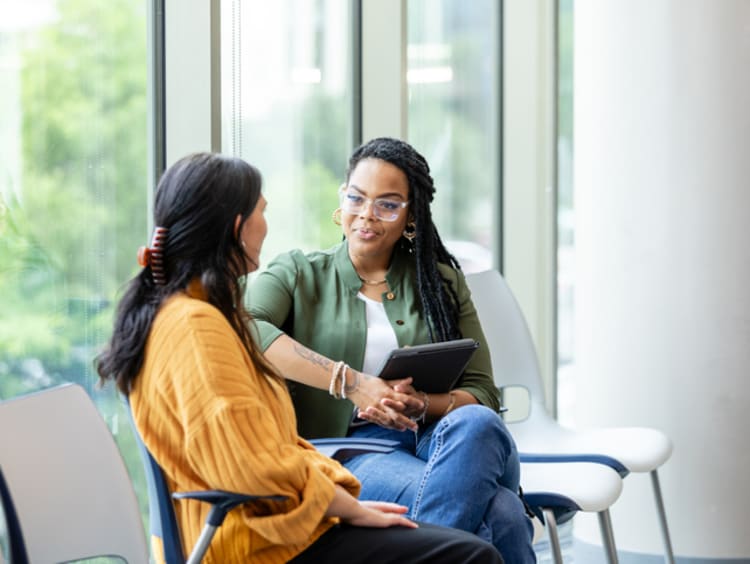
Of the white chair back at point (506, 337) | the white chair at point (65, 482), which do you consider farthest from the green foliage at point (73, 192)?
the white chair back at point (506, 337)

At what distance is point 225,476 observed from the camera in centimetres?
174

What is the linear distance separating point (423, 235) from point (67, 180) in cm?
89

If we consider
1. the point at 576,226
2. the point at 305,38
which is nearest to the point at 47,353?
the point at 305,38

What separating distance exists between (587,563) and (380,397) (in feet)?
5.47

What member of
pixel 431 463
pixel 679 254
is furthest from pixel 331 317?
pixel 679 254

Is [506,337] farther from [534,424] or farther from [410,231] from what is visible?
[410,231]

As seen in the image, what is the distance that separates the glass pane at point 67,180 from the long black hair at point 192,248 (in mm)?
694

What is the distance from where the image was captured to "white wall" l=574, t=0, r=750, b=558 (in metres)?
3.67

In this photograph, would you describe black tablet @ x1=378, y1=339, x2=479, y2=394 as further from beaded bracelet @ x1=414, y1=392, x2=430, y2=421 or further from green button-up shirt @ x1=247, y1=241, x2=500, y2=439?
green button-up shirt @ x1=247, y1=241, x2=500, y2=439

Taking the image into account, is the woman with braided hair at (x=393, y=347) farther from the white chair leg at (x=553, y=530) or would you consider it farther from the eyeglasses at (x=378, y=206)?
the white chair leg at (x=553, y=530)

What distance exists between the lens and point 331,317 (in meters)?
2.67

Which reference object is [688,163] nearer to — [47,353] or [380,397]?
[380,397]

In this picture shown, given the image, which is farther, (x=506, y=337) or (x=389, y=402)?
(x=506, y=337)

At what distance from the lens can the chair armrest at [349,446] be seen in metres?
2.32
